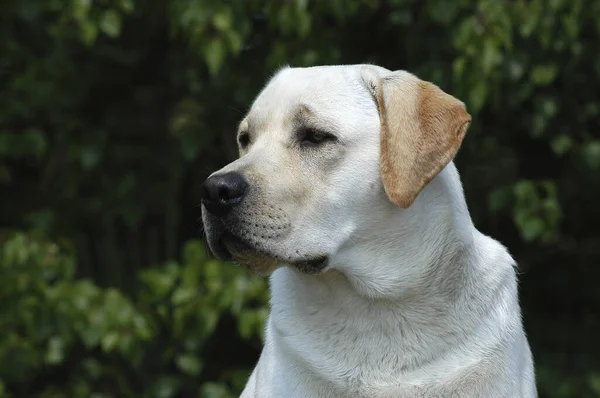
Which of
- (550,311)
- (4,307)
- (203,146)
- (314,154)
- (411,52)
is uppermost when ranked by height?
(314,154)

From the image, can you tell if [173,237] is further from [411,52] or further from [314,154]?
[314,154]

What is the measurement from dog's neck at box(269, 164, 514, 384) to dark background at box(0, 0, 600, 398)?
1581mm

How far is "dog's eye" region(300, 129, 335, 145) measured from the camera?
336 centimetres

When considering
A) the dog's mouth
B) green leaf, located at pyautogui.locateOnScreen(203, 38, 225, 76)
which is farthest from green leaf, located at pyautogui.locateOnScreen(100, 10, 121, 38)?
the dog's mouth

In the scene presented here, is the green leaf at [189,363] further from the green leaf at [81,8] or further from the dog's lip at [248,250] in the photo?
the dog's lip at [248,250]

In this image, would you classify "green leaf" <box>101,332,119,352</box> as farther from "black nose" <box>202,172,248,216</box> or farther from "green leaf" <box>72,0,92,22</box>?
"black nose" <box>202,172,248,216</box>

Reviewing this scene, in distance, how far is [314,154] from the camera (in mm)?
3340

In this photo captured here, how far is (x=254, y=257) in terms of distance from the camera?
329 centimetres

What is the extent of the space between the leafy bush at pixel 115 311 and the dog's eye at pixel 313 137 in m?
1.82

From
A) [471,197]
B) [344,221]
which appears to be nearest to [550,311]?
[471,197]

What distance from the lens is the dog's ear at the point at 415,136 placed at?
3.25 metres

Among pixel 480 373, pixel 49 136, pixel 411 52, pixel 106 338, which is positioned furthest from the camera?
pixel 49 136

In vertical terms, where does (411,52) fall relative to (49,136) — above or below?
above

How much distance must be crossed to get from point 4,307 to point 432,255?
8.80 feet
